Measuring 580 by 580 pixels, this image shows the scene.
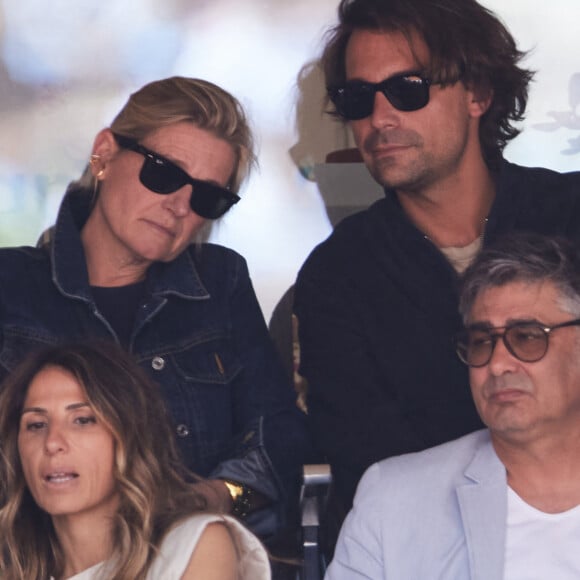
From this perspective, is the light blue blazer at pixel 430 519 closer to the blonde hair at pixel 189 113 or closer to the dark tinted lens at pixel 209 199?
the dark tinted lens at pixel 209 199

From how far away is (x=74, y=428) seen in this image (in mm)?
3227

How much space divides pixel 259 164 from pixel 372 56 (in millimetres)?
741

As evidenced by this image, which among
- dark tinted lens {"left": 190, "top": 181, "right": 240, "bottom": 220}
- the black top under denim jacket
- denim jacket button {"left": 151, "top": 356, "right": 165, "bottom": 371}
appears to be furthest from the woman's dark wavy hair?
denim jacket button {"left": 151, "top": 356, "right": 165, "bottom": 371}

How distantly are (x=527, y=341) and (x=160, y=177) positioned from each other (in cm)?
98

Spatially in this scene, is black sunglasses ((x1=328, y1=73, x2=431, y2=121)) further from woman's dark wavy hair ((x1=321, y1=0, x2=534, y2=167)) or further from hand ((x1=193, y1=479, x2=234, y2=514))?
hand ((x1=193, y1=479, x2=234, y2=514))

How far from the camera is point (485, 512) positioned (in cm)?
316

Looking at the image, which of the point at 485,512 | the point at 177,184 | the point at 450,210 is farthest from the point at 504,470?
the point at 177,184

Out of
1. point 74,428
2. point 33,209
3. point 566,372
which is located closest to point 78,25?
point 33,209

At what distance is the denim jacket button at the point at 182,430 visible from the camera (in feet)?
12.0

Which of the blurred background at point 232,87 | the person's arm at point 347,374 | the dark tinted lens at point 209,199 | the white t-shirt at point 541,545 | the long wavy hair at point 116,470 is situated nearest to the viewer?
the white t-shirt at point 541,545

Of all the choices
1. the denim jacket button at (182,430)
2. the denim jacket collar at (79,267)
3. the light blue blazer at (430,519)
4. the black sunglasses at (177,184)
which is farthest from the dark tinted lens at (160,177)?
the light blue blazer at (430,519)

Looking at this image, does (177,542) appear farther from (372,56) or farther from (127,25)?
(127,25)

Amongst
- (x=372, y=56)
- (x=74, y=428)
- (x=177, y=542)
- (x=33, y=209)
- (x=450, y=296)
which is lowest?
(x=177, y=542)

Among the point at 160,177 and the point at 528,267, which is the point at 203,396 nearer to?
the point at 160,177
